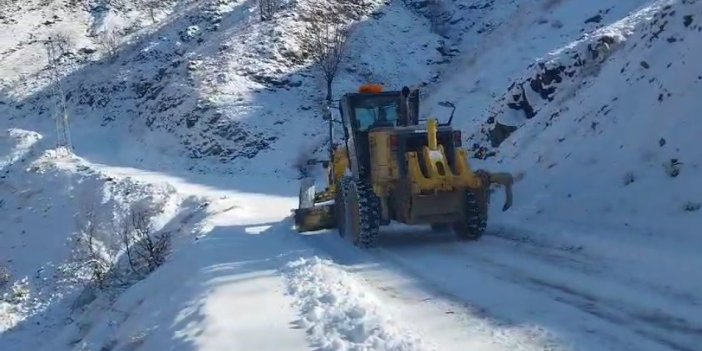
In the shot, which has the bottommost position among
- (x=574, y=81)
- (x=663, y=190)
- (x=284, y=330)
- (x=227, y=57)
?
(x=284, y=330)

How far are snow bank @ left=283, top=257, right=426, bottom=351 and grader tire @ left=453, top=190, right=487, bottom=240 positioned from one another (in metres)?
2.66

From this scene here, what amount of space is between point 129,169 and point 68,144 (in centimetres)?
829

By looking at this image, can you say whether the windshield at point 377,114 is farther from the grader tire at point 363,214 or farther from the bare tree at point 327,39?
the bare tree at point 327,39

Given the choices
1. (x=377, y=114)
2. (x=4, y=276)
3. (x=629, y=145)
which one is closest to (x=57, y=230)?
(x=4, y=276)

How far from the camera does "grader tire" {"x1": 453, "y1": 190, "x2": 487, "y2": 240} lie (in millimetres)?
11695

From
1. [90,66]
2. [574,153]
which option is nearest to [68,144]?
[90,66]

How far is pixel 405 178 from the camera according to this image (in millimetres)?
11812

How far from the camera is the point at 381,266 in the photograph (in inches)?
418

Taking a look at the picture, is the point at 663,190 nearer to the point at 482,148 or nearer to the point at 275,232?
the point at 275,232

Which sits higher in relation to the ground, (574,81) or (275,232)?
(574,81)

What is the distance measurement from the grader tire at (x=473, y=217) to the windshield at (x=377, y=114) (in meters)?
2.60

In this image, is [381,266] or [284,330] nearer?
[284,330]

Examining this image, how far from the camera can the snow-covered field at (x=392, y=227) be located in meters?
7.47

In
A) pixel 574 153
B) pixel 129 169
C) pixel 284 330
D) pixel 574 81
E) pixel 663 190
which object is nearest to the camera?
pixel 284 330
